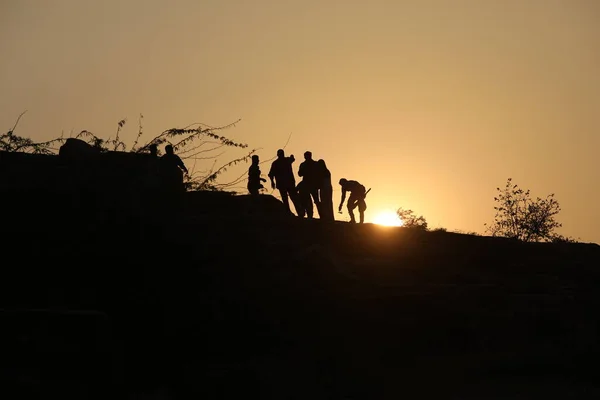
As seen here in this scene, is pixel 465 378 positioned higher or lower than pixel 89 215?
lower

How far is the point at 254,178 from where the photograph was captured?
19156mm

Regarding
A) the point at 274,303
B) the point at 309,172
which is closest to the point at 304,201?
the point at 309,172

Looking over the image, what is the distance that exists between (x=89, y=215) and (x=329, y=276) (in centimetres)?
495

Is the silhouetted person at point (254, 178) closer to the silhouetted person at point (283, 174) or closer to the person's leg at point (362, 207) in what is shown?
the silhouetted person at point (283, 174)

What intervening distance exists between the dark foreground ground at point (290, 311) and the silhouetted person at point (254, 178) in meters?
1.52

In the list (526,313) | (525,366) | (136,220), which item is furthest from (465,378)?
(136,220)

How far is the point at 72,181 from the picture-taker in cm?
1672

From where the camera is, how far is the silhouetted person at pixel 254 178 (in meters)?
19.0

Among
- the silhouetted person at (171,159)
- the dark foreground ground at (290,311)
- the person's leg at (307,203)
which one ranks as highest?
the silhouetted person at (171,159)

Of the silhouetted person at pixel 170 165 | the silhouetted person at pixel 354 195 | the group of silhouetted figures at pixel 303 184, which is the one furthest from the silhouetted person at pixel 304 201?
the silhouetted person at pixel 170 165

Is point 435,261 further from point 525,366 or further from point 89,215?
point 89,215

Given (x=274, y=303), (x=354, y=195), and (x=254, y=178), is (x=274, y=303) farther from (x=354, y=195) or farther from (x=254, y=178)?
(x=354, y=195)

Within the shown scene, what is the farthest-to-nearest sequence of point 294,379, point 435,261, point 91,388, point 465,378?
point 435,261 < point 465,378 < point 294,379 < point 91,388

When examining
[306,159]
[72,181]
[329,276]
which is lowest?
[329,276]
